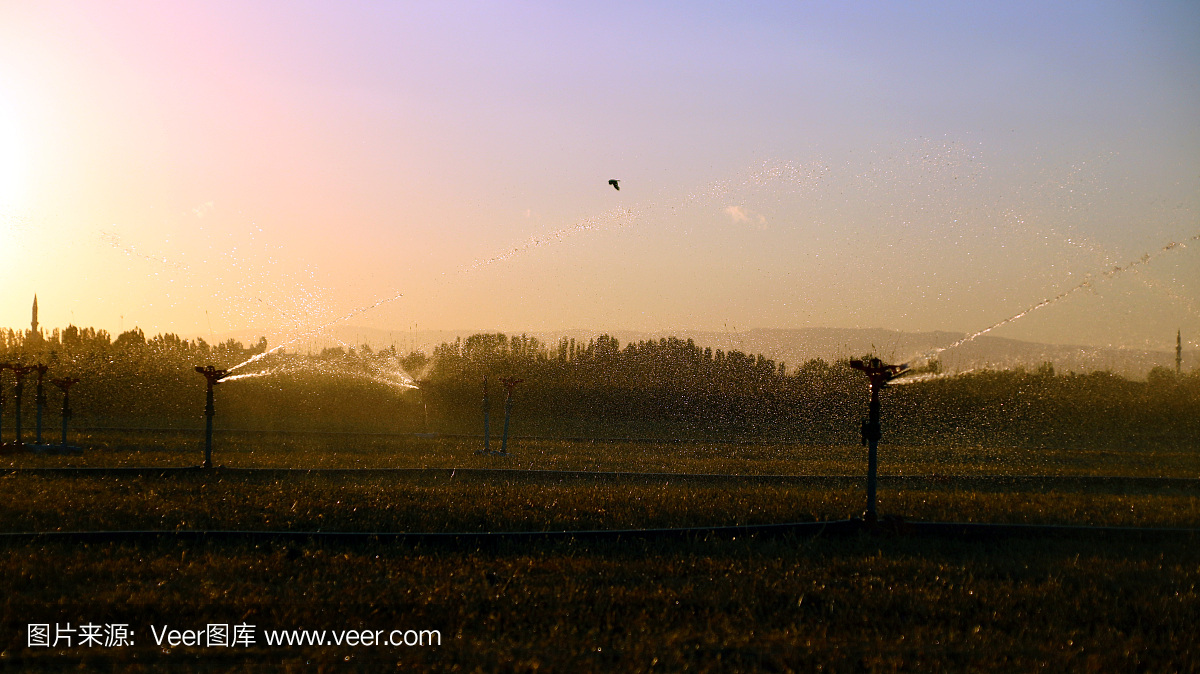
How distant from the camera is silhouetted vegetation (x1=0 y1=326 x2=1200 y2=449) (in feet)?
169

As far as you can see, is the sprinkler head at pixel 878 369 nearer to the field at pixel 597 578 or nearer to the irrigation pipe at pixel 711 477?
the field at pixel 597 578

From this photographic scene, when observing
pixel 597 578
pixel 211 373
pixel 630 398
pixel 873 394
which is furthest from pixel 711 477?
pixel 630 398

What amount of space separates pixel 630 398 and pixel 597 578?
54794 mm

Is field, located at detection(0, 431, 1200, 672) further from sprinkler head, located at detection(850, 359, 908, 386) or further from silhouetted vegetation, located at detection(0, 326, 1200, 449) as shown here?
silhouetted vegetation, located at detection(0, 326, 1200, 449)

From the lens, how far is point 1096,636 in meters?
7.58

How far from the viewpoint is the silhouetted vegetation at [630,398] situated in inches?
2032

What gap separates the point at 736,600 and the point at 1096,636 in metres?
3.15

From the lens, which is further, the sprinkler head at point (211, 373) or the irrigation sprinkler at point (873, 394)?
the sprinkler head at point (211, 373)

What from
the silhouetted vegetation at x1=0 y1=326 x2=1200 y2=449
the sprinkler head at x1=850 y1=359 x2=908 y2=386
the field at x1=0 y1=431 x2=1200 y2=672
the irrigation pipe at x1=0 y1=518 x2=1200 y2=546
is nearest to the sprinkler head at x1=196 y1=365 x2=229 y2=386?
the field at x1=0 y1=431 x2=1200 y2=672

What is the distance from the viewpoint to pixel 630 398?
63938mm

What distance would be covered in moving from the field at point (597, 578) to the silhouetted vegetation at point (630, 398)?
31.0 m

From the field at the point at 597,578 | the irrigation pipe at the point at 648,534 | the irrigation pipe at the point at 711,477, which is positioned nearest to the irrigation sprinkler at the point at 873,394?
the irrigation pipe at the point at 648,534

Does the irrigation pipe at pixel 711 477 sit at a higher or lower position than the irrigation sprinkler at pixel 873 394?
lower

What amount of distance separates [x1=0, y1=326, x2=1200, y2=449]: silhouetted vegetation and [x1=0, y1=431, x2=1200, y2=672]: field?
31.0 meters
